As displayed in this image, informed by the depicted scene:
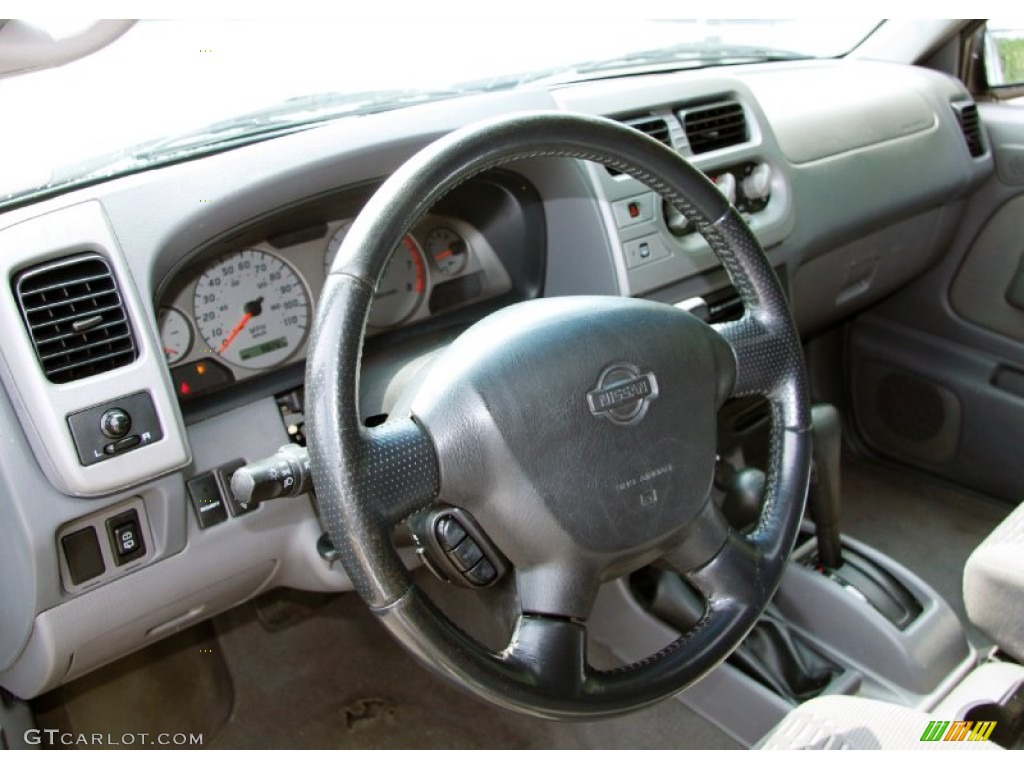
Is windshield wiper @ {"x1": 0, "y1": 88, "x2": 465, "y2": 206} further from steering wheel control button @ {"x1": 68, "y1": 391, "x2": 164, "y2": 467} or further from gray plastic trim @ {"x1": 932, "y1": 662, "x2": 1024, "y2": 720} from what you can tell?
gray plastic trim @ {"x1": 932, "y1": 662, "x2": 1024, "y2": 720}

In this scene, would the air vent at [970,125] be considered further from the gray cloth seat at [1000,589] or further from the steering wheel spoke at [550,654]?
the steering wheel spoke at [550,654]

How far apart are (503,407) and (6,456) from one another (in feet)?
1.89

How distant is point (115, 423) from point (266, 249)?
40cm


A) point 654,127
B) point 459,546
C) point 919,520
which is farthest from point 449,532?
point 919,520

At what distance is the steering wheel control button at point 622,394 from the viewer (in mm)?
922

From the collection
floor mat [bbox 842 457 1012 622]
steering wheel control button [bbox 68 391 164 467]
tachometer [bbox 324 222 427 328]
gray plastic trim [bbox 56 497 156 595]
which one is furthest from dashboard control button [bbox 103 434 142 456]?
floor mat [bbox 842 457 1012 622]

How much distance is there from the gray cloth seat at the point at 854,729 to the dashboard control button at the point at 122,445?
32.1 inches

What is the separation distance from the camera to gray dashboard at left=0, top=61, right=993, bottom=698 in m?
1.08

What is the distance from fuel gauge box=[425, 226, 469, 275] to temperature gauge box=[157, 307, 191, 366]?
427 millimetres

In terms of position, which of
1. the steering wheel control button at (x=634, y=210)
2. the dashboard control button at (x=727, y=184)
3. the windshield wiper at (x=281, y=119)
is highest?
the windshield wiper at (x=281, y=119)

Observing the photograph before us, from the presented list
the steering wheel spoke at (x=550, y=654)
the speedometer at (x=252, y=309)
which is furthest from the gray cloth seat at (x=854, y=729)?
the speedometer at (x=252, y=309)

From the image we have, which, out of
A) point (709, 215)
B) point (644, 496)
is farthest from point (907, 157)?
point (644, 496)

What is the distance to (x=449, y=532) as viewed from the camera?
0.91m

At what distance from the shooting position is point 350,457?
0.80m
